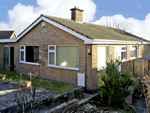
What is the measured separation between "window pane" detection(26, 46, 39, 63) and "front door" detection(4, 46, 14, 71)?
314cm

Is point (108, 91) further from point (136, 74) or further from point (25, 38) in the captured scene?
point (25, 38)

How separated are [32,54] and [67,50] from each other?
3.99 metres

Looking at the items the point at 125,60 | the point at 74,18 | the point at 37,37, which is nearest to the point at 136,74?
the point at 125,60

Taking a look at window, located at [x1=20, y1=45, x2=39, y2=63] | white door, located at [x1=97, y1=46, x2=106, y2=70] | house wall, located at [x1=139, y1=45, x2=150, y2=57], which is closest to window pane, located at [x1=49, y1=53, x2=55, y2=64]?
window, located at [x1=20, y1=45, x2=39, y2=63]

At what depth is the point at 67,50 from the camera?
10469mm

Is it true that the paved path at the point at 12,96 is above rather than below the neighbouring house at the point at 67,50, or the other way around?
below

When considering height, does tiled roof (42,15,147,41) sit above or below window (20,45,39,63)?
above

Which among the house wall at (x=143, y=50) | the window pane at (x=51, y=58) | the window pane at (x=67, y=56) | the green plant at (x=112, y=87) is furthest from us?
the house wall at (x=143, y=50)

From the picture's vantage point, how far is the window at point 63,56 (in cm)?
1011

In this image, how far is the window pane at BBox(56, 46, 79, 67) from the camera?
10079mm

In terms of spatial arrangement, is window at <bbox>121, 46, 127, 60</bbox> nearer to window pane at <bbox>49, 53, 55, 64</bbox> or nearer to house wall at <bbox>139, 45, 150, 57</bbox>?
house wall at <bbox>139, 45, 150, 57</bbox>

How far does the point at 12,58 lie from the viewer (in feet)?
52.5

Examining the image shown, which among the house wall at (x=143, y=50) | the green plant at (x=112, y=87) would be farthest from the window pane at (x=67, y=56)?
the house wall at (x=143, y=50)

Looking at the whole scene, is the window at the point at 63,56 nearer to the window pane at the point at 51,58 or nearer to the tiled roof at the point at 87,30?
the window pane at the point at 51,58
